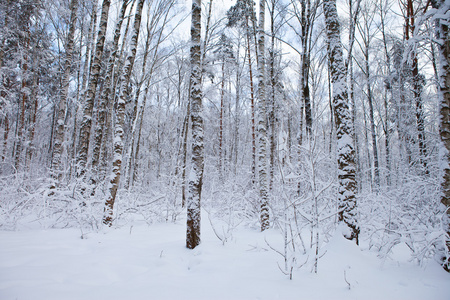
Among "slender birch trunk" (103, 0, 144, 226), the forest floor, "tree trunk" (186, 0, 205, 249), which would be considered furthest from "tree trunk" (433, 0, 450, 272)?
"slender birch trunk" (103, 0, 144, 226)

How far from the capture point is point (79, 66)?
13422 millimetres

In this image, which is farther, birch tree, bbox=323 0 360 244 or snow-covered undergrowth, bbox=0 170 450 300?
birch tree, bbox=323 0 360 244

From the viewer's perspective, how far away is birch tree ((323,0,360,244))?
3740mm

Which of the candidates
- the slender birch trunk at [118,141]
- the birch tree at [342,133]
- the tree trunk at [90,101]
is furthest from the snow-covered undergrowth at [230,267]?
the tree trunk at [90,101]

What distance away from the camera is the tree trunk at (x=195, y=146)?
12.9 ft

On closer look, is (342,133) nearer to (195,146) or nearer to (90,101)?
(195,146)

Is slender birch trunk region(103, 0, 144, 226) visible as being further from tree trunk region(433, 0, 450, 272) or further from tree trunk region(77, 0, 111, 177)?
tree trunk region(433, 0, 450, 272)

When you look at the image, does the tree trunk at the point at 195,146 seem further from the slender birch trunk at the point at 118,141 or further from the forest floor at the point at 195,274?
the slender birch trunk at the point at 118,141

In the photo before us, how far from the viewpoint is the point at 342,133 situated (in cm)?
405

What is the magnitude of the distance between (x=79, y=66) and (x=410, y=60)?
52.9 ft

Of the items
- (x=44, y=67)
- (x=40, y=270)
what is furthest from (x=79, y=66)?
(x=40, y=270)

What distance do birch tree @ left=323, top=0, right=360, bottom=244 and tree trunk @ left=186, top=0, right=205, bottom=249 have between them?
2517mm

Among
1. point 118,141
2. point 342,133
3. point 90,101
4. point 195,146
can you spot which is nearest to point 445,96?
point 342,133

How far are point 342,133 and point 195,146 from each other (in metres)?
2.78
